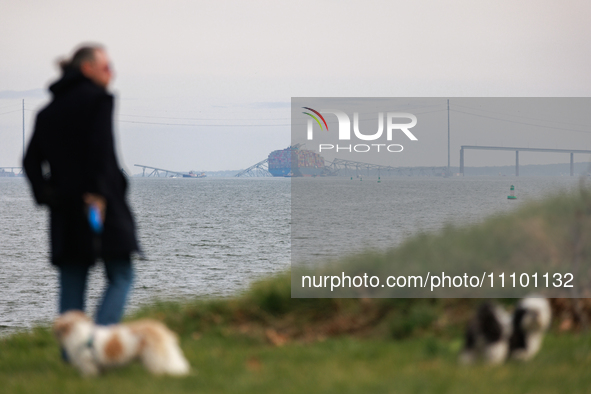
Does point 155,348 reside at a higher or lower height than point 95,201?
lower

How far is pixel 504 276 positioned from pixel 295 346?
239cm

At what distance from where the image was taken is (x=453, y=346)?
4473 mm

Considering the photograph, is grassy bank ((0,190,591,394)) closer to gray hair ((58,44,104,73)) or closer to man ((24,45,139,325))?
man ((24,45,139,325))

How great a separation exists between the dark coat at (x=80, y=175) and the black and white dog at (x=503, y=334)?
2.49 m

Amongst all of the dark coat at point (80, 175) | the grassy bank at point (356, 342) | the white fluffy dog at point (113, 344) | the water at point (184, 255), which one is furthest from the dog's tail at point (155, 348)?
the water at point (184, 255)

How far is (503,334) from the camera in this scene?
396 centimetres

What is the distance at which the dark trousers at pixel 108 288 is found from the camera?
4.04 metres

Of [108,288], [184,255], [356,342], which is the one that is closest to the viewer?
[108,288]

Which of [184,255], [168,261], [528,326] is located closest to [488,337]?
[528,326]

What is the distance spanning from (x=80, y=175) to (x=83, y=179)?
0.14 feet

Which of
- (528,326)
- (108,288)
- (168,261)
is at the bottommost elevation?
(168,261)

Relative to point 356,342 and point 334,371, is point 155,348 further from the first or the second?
point 356,342

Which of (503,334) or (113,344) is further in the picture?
(503,334)

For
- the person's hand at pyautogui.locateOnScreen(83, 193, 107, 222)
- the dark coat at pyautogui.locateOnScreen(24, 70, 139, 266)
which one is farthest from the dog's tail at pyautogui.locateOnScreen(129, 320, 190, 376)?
the person's hand at pyautogui.locateOnScreen(83, 193, 107, 222)
